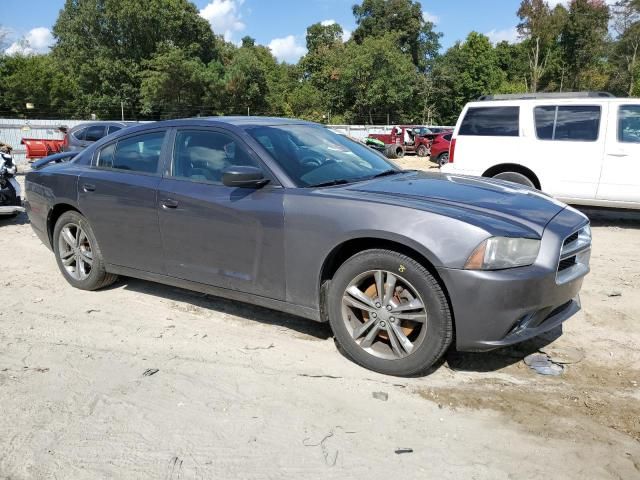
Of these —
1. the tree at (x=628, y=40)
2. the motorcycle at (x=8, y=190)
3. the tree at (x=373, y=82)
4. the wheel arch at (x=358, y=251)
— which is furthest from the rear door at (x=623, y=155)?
the tree at (x=628, y=40)

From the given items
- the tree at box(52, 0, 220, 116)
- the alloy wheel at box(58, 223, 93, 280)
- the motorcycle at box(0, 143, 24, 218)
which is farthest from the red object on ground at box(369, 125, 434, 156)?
the tree at box(52, 0, 220, 116)

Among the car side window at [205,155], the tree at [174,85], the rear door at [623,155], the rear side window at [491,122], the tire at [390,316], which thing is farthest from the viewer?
the tree at [174,85]

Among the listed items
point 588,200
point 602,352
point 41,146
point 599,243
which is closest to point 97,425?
point 602,352

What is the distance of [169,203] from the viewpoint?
424cm

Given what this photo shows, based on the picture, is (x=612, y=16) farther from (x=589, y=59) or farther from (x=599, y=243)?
(x=599, y=243)

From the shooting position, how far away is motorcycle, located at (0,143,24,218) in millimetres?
8398

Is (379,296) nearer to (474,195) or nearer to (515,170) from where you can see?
(474,195)

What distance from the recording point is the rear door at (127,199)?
4.44 meters

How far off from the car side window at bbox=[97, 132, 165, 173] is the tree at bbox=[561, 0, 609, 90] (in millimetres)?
63006

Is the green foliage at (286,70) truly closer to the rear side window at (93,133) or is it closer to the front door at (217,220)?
the rear side window at (93,133)

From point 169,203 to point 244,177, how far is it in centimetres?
86

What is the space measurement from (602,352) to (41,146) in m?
18.8

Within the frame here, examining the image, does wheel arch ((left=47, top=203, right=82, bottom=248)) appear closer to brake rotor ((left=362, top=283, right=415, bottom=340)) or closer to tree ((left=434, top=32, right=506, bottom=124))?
brake rotor ((left=362, top=283, right=415, bottom=340))

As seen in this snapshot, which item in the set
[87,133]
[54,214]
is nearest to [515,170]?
[54,214]
